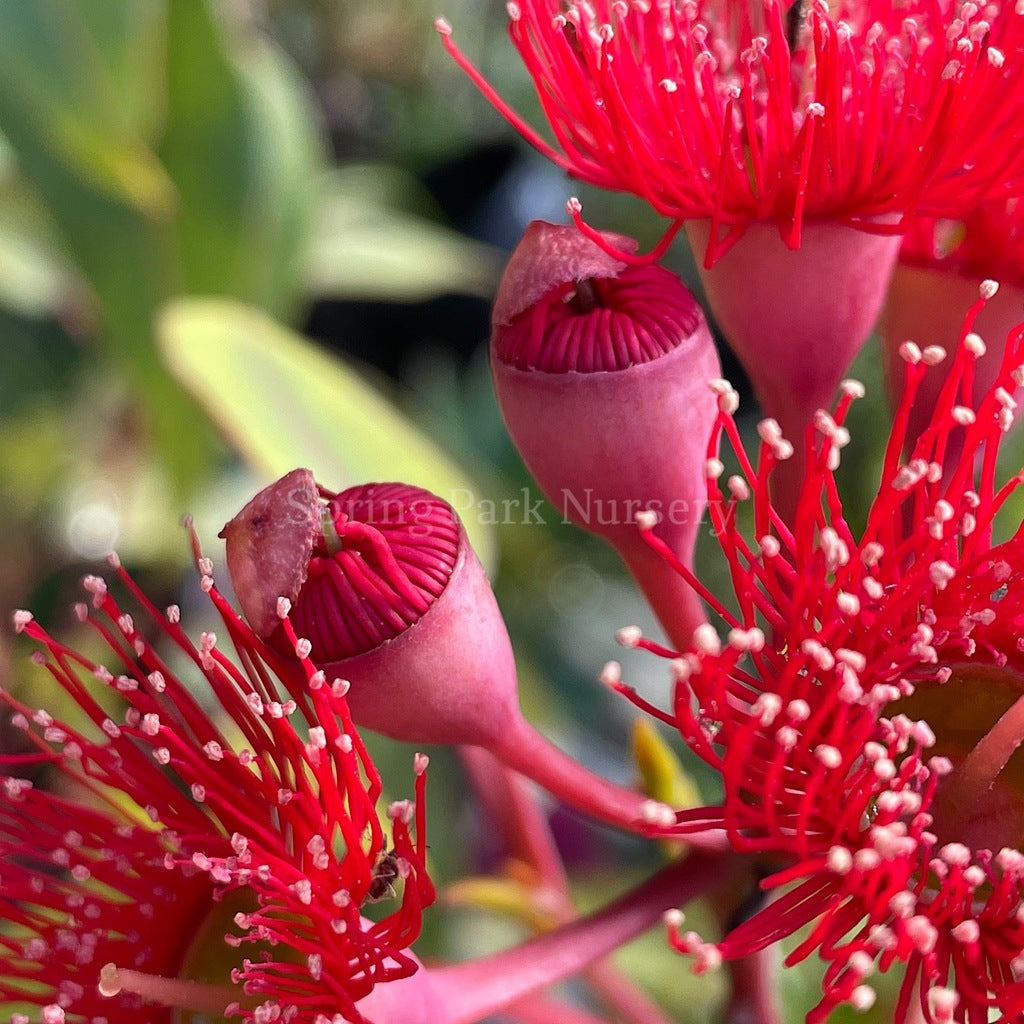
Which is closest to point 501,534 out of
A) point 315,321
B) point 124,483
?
point 124,483

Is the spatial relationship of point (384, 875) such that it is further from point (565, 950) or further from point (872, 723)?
point (872, 723)

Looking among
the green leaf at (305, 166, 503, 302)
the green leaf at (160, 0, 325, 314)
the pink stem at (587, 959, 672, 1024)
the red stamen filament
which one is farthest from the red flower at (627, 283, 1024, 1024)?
the green leaf at (305, 166, 503, 302)

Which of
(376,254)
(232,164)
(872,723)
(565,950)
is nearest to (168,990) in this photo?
(565,950)

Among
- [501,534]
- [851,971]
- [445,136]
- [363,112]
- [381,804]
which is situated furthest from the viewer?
[363,112]

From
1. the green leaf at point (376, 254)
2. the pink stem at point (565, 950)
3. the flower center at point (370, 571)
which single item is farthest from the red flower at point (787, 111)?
the green leaf at point (376, 254)

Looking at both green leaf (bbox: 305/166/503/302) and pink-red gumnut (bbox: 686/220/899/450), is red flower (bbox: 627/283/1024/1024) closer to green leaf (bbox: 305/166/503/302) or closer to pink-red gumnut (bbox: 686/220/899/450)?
pink-red gumnut (bbox: 686/220/899/450)

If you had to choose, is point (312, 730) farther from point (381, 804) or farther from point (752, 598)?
point (381, 804)
